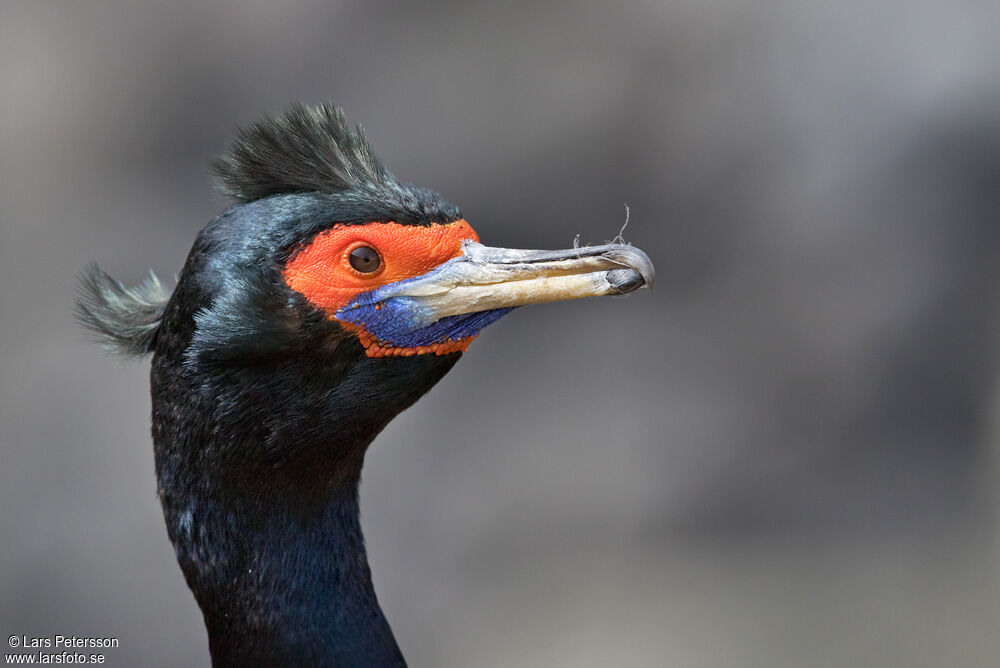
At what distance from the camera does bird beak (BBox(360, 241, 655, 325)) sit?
199 centimetres

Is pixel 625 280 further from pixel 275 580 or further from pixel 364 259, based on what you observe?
pixel 275 580

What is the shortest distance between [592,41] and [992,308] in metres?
2.35

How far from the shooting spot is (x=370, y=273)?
2.06 m

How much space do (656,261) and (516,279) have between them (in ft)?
11.5

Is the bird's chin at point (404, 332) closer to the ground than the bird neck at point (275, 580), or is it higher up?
higher up

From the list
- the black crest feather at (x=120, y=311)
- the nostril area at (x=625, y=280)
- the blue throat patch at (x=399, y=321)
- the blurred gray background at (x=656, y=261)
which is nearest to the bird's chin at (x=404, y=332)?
the blue throat patch at (x=399, y=321)

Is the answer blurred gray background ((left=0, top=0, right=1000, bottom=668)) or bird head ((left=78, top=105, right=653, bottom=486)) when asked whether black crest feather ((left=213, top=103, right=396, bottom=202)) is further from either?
blurred gray background ((left=0, top=0, right=1000, bottom=668))

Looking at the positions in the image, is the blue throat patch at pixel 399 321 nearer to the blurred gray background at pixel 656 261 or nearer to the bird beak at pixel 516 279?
the bird beak at pixel 516 279

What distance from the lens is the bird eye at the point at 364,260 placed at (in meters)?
2.06

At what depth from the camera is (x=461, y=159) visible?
5.38 m

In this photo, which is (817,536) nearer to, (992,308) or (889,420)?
(889,420)

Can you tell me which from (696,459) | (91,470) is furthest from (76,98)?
(696,459)

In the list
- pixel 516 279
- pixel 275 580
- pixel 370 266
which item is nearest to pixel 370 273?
pixel 370 266

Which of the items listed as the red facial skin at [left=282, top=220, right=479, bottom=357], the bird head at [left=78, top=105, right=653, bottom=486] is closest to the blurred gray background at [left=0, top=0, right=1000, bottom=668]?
the bird head at [left=78, top=105, right=653, bottom=486]
